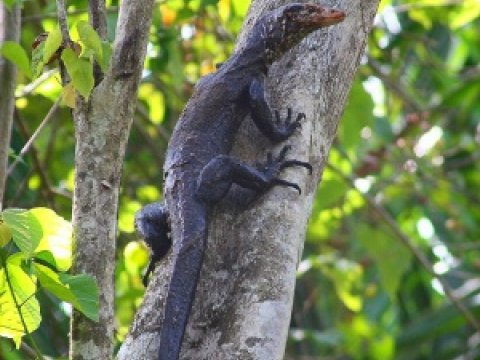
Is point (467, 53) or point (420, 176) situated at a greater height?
point (467, 53)

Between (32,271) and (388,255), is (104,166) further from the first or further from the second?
(388,255)

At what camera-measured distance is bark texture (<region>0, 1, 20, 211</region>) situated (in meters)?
4.16

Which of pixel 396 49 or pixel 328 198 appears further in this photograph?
pixel 396 49

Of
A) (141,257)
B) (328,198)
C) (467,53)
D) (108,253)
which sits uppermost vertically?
(467,53)

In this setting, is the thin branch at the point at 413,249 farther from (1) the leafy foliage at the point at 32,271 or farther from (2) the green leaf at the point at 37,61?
(1) the leafy foliage at the point at 32,271

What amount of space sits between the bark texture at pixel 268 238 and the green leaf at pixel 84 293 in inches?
12.2

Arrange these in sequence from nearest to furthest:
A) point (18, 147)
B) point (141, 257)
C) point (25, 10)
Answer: point (18, 147), point (141, 257), point (25, 10)

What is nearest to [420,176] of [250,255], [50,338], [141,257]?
[141,257]

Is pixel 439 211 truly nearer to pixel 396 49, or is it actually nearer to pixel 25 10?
pixel 396 49

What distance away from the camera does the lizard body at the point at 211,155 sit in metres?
3.96

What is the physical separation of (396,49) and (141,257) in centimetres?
343

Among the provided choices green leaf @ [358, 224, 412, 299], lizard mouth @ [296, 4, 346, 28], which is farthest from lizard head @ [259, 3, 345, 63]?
green leaf @ [358, 224, 412, 299]

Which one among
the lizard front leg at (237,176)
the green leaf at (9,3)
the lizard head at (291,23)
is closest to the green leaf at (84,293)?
the lizard front leg at (237,176)

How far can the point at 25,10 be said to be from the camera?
7.35m
